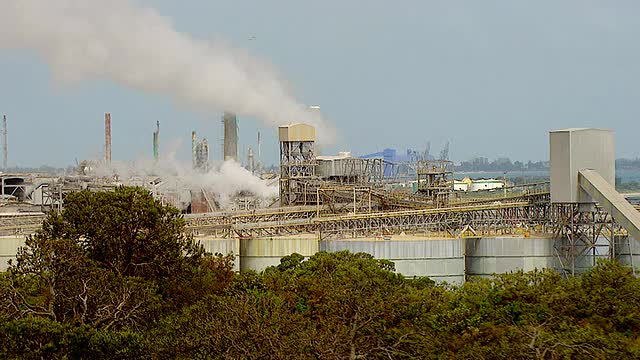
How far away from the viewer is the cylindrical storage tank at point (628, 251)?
135ft

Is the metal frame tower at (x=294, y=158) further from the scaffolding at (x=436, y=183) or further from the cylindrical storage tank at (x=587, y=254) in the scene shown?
the cylindrical storage tank at (x=587, y=254)

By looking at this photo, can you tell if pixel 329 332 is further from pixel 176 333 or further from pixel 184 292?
pixel 184 292

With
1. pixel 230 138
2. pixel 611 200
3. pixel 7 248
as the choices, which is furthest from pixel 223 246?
pixel 230 138

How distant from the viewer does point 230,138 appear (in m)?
88.1

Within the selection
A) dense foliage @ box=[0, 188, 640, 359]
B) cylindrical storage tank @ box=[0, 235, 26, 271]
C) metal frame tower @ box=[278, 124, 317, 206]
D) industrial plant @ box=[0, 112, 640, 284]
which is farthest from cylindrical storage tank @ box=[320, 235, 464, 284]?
metal frame tower @ box=[278, 124, 317, 206]

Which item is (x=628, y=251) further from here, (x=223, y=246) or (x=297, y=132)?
(x=297, y=132)

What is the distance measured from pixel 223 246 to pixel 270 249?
1697 mm

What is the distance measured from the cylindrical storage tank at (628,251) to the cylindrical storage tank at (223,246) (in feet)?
44.2

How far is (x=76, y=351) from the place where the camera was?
24.0 metres

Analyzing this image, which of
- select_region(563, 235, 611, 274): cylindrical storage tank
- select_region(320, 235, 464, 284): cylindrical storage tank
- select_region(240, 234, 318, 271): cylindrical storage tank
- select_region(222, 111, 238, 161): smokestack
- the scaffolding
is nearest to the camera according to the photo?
select_region(563, 235, 611, 274): cylindrical storage tank

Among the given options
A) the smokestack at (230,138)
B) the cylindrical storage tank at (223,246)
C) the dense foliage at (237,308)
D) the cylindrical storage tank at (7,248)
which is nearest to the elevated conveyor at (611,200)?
the dense foliage at (237,308)

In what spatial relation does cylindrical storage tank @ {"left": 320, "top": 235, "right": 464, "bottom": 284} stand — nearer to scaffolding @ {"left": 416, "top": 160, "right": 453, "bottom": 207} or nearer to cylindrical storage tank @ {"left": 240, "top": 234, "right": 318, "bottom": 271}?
cylindrical storage tank @ {"left": 240, "top": 234, "right": 318, "bottom": 271}

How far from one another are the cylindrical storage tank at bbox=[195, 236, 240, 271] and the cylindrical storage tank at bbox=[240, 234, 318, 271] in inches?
10.2

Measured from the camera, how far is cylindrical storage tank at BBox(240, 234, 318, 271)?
4241cm
